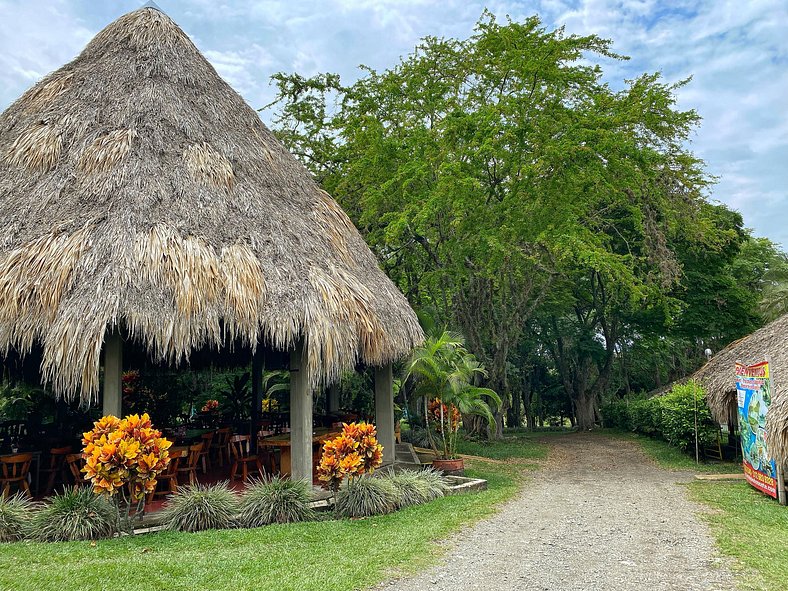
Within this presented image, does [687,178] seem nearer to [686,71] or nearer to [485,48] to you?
[686,71]

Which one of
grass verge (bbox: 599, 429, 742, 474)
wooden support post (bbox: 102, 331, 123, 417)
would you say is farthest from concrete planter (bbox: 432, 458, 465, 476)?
wooden support post (bbox: 102, 331, 123, 417)

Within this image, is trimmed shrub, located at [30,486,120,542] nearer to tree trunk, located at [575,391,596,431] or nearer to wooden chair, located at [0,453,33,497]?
wooden chair, located at [0,453,33,497]

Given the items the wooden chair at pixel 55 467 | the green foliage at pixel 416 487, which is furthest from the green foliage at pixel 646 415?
the wooden chair at pixel 55 467

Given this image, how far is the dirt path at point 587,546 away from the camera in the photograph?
5.18m

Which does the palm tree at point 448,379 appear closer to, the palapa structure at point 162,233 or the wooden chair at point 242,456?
the palapa structure at point 162,233

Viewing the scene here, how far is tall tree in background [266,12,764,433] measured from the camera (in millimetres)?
14414

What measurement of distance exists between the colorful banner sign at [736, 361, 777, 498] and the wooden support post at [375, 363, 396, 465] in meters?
5.51

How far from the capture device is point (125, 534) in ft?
22.1

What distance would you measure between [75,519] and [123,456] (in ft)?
2.47

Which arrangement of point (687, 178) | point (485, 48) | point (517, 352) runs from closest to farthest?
point (485, 48), point (687, 178), point (517, 352)

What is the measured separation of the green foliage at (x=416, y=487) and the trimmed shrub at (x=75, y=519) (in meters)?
3.42

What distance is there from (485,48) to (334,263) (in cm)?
889

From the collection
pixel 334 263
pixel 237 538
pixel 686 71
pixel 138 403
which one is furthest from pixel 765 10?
pixel 138 403

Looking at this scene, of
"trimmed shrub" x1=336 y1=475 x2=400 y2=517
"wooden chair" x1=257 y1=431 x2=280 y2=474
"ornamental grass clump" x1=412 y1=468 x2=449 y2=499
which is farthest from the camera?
"wooden chair" x1=257 y1=431 x2=280 y2=474
